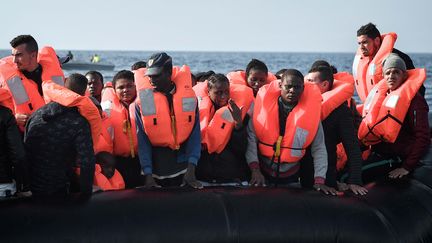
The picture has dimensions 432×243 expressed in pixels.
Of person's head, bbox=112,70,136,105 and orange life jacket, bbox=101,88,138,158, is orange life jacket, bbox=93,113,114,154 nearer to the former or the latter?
orange life jacket, bbox=101,88,138,158

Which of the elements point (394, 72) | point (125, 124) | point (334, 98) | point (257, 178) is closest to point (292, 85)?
point (334, 98)

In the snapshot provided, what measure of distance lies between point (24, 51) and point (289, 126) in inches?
98.2

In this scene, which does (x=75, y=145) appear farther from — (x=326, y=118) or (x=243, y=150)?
(x=326, y=118)

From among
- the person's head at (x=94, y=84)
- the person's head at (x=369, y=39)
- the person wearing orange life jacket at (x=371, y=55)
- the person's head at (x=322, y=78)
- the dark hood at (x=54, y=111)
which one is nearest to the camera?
the dark hood at (x=54, y=111)

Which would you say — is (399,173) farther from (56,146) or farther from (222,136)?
(56,146)

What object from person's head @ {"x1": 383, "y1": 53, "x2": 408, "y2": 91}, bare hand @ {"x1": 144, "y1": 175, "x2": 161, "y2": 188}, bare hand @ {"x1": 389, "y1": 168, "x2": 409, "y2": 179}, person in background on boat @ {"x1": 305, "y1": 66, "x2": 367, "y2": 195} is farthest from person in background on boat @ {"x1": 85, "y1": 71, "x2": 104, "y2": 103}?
bare hand @ {"x1": 389, "y1": 168, "x2": 409, "y2": 179}

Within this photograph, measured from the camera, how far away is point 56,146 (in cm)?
395

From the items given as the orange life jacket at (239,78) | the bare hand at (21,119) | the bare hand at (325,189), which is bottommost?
the bare hand at (325,189)

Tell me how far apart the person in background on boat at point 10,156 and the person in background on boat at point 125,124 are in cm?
106

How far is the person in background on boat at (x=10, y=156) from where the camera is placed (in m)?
3.81

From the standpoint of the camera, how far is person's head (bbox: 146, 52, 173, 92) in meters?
4.44

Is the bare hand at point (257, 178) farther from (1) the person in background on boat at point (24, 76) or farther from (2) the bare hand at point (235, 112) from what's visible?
(1) the person in background on boat at point (24, 76)

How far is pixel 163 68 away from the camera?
4.48 meters

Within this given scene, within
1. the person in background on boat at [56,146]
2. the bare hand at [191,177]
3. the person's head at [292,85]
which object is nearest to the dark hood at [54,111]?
the person in background on boat at [56,146]
